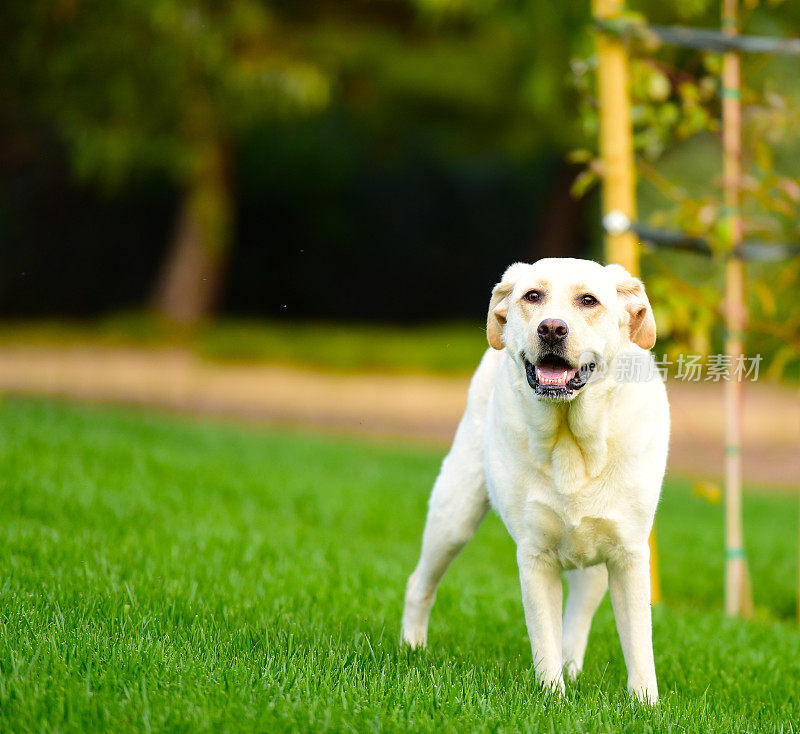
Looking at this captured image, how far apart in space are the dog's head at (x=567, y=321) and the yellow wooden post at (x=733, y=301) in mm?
2288

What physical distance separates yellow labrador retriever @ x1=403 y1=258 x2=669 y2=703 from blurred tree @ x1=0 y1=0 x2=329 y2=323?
10737 mm

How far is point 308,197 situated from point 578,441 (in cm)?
1890

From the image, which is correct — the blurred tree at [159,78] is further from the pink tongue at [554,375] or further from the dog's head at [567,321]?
the pink tongue at [554,375]

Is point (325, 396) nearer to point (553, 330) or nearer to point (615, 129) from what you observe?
point (615, 129)

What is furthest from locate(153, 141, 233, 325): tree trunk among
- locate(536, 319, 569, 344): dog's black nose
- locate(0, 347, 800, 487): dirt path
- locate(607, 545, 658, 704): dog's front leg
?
locate(536, 319, 569, 344): dog's black nose

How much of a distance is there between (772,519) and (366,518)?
3.67 meters

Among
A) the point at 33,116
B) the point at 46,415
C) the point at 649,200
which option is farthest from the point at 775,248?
the point at 33,116

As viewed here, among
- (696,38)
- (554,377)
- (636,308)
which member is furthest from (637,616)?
(696,38)

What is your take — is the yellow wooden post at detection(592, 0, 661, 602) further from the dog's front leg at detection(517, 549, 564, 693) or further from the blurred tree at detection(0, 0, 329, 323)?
the blurred tree at detection(0, 0, 329, 323)

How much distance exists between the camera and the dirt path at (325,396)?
1363 centimetres

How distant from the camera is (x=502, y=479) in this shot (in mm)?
3393

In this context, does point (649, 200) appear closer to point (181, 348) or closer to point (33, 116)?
point (181, 348)

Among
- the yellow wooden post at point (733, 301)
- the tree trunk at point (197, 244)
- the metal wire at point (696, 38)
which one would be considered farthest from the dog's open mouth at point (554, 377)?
the tree trunk at point (197, 244)

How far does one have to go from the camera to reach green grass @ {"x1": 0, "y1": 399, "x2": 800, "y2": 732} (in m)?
2.90
